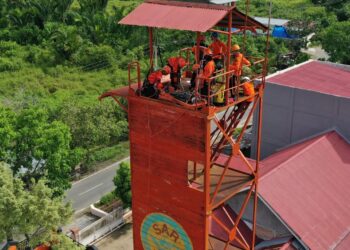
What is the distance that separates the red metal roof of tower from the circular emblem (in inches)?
251

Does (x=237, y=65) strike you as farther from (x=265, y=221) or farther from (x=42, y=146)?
(x=42, y=146)

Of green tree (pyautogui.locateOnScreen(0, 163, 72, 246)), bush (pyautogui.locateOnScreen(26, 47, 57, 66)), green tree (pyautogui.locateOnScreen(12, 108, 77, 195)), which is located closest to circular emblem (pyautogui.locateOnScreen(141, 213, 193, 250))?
green tree (pyautogui.locateOnScreen(0, 163, 72, 246))

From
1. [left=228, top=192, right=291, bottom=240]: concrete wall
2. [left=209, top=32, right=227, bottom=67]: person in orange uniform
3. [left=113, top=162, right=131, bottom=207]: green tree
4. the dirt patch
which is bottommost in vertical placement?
the dirt patch

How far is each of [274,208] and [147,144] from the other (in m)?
6.56

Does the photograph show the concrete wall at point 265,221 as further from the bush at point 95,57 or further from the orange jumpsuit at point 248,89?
the bush at point 95,57

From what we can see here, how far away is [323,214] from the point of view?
63.6 ft

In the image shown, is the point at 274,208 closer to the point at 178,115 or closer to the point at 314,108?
the point at 178,115

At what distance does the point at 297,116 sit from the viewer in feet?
84.2

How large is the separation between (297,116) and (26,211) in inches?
607

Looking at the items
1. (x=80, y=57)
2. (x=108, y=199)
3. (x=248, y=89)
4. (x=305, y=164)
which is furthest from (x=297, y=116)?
(x=80, y=57)

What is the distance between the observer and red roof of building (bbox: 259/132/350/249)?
1836 centimetres

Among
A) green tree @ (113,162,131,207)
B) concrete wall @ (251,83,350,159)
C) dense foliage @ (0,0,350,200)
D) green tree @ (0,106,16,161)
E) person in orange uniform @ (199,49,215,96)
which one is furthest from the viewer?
dense foliage @ (0,0,350,200)

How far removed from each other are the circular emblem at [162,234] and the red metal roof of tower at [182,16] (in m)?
6.37

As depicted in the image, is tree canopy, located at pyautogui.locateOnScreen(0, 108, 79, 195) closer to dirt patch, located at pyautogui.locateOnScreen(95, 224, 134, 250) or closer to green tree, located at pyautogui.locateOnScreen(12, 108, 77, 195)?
green tree, located at pyautogui.locateOnScreen(12, 108, 77, 195)
